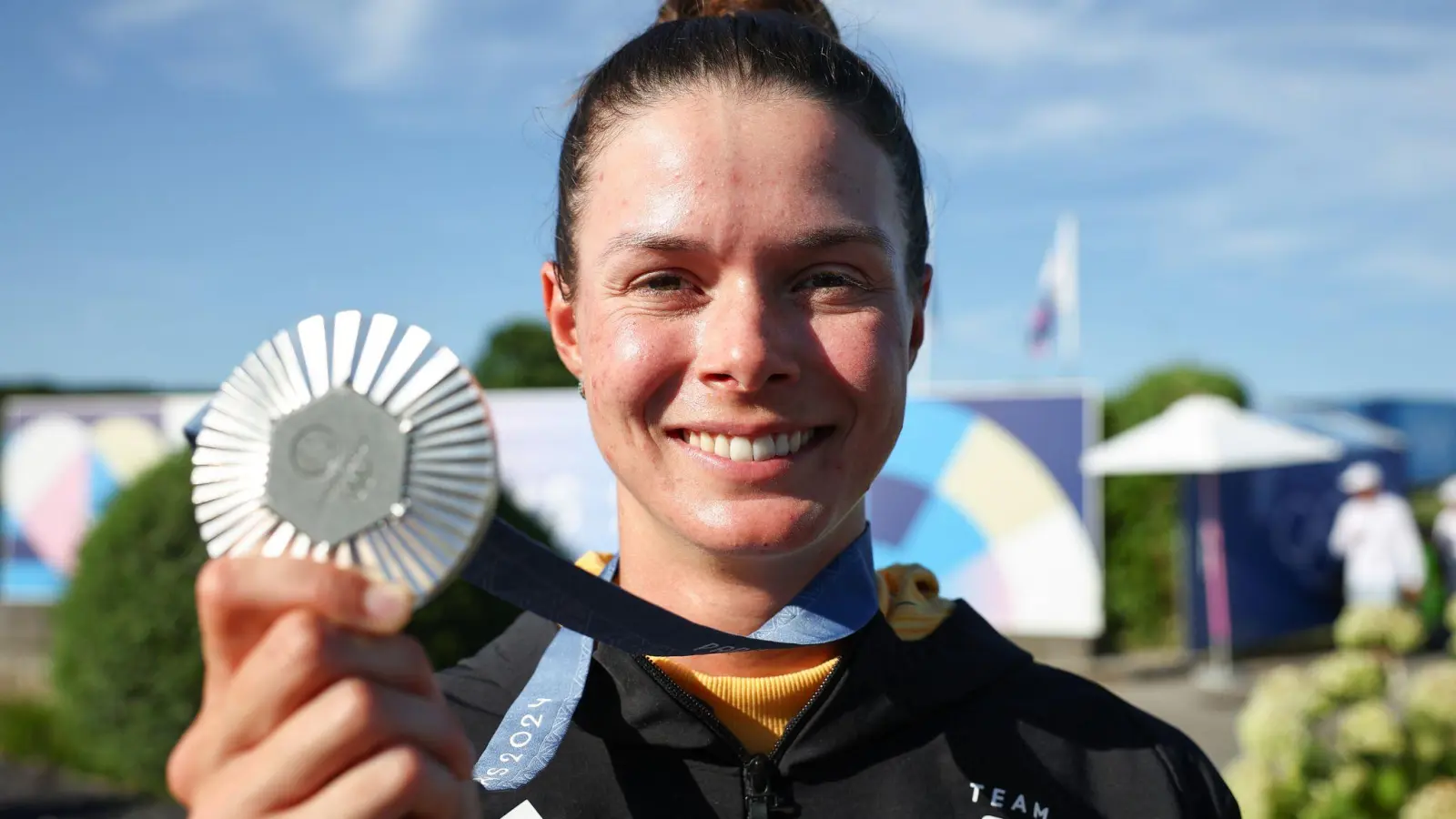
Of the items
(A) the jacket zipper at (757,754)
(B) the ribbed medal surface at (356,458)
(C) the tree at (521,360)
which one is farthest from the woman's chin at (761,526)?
(C) the tree at (521,360)

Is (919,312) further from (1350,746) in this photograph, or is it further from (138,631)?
(138,631)

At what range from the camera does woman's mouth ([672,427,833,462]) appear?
50.9 inches

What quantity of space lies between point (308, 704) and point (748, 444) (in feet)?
2.15

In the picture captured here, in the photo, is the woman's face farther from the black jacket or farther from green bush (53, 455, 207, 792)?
green bush (53, 455, 207, 792)

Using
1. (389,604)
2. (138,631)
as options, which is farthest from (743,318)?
(138,631)

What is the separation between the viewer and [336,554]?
28.9 inches

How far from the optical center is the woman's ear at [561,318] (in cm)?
153

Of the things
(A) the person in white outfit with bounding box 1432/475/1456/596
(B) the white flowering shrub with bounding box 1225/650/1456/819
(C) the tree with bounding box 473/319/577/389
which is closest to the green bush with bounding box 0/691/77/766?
(C) the tree with bounding box 473/319/577/389

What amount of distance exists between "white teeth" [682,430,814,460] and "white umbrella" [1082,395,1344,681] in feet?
28.8

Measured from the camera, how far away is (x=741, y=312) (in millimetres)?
1257

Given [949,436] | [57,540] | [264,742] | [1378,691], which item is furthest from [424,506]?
[57,540]

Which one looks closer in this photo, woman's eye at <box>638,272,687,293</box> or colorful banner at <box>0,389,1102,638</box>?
woman's eye at <box>638,272,687,293</box>

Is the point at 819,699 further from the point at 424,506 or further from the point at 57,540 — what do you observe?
the point at 57,540

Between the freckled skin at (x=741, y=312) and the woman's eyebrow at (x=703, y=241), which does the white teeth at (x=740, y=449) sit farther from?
the woman's eyebrow at (x=703, y=241)
